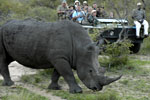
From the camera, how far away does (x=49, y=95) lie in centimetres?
671

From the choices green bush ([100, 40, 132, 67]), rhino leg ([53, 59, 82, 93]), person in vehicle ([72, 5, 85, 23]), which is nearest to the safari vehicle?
person in vehicle ([72, 5, 85, 23])

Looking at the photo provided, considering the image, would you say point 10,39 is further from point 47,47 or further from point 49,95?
point 49,95

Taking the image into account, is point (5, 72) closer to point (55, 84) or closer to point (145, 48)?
point (55, 84)

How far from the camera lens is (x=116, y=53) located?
10328mm

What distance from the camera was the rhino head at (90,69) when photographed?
6.41m

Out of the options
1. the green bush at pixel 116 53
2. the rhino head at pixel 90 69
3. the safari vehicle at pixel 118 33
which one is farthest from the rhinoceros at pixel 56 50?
the safari vehicle at pixel 118 33

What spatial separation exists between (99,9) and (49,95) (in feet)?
30.4

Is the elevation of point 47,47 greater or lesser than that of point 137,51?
greater

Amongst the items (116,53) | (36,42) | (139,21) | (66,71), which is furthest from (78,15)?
(66,71)

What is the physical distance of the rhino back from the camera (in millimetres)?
6844

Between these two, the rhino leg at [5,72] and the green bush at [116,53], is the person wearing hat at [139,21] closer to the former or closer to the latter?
the green bush at [116,53]

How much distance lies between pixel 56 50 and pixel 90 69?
876 millimetres

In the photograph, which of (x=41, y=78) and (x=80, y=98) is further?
(x=41, y=78)

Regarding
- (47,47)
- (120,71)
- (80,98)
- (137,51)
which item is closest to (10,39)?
(47,47)
